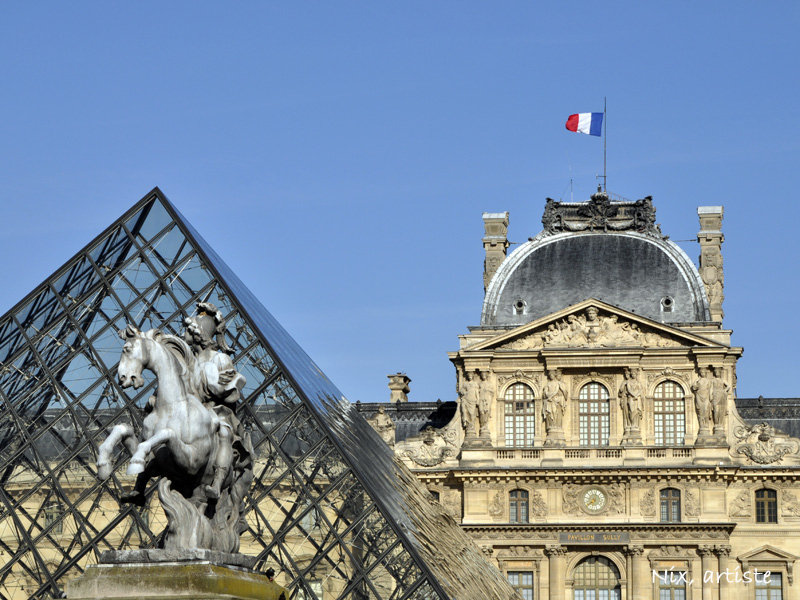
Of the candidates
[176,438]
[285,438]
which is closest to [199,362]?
[176,438]

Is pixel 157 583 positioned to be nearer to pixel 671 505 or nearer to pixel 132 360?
pixel 132 360

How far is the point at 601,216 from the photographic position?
200 feet

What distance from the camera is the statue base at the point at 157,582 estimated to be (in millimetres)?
8836

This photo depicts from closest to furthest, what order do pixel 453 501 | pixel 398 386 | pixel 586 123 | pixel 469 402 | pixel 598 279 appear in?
1. pixel 453 501
2. pixel 469 402
3. pixel 598 279
4. pixel 586 123
5. pixel 398 386

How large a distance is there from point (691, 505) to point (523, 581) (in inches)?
239

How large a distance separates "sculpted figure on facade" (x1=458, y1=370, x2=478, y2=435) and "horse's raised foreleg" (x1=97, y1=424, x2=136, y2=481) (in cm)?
4822

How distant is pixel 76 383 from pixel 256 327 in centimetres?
314

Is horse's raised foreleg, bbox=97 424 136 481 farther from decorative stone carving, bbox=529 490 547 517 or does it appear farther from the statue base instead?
decorative stone carving, bbox=529 490 547 517

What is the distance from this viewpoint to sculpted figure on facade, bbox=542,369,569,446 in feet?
188

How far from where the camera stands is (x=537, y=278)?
6022 cm

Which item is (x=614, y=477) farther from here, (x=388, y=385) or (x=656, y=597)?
(x=388, y=385)

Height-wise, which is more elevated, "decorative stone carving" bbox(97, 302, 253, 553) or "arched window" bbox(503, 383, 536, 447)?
"arched window" bbox(503, 383, 536, 447)

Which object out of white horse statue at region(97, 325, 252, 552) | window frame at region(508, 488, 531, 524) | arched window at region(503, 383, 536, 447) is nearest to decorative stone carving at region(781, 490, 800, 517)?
window frame at region(508, 488, 531, 524)

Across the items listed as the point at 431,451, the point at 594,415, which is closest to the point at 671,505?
the point at 594,415
